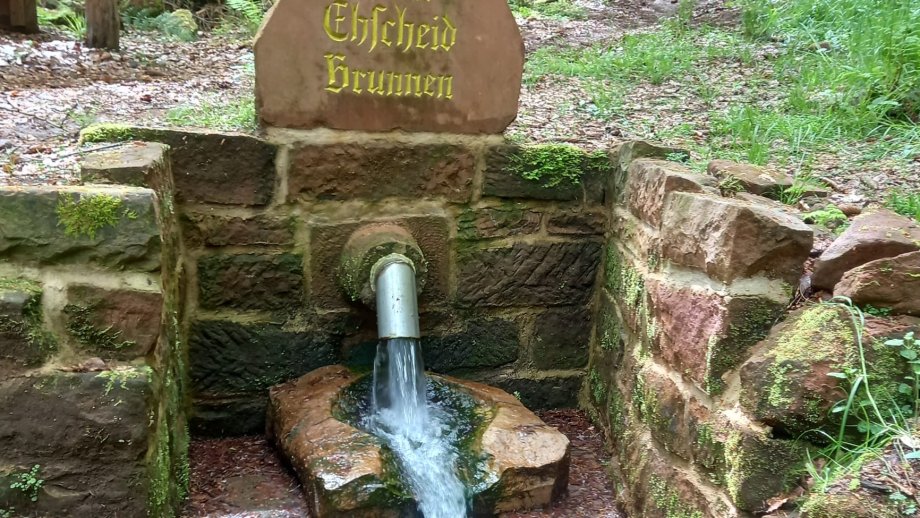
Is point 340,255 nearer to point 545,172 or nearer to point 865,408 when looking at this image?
point 545,172

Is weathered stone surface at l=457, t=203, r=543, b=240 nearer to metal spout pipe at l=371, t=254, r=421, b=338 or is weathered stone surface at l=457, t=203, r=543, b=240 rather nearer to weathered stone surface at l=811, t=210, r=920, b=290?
metal spout pipe at l=371, t=254, r=421, b=338

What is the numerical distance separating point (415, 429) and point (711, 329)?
1063 mm

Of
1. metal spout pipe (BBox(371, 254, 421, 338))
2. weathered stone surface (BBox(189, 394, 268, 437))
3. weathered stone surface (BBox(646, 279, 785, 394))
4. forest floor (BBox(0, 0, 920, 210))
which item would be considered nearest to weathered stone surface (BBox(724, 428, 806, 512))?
weathered stone surface (BBox(646, 279, 785, 394))

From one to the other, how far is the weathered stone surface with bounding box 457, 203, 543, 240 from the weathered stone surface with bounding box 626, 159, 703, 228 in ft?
1.24

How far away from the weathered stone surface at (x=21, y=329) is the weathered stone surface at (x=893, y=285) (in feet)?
5.90

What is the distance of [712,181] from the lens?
6.69ft

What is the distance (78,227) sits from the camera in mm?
1502

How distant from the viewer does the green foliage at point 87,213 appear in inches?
58.8

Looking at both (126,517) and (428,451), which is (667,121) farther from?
(126,517)

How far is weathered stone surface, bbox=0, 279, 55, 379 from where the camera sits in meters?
1.43

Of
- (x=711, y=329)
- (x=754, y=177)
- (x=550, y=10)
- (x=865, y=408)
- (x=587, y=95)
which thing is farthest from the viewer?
(x=550, y=10)

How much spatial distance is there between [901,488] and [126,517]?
1623 mm

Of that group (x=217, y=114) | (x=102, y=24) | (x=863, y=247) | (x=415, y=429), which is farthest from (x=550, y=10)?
(x=863, y=247)

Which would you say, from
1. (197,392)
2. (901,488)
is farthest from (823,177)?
(197,392)
